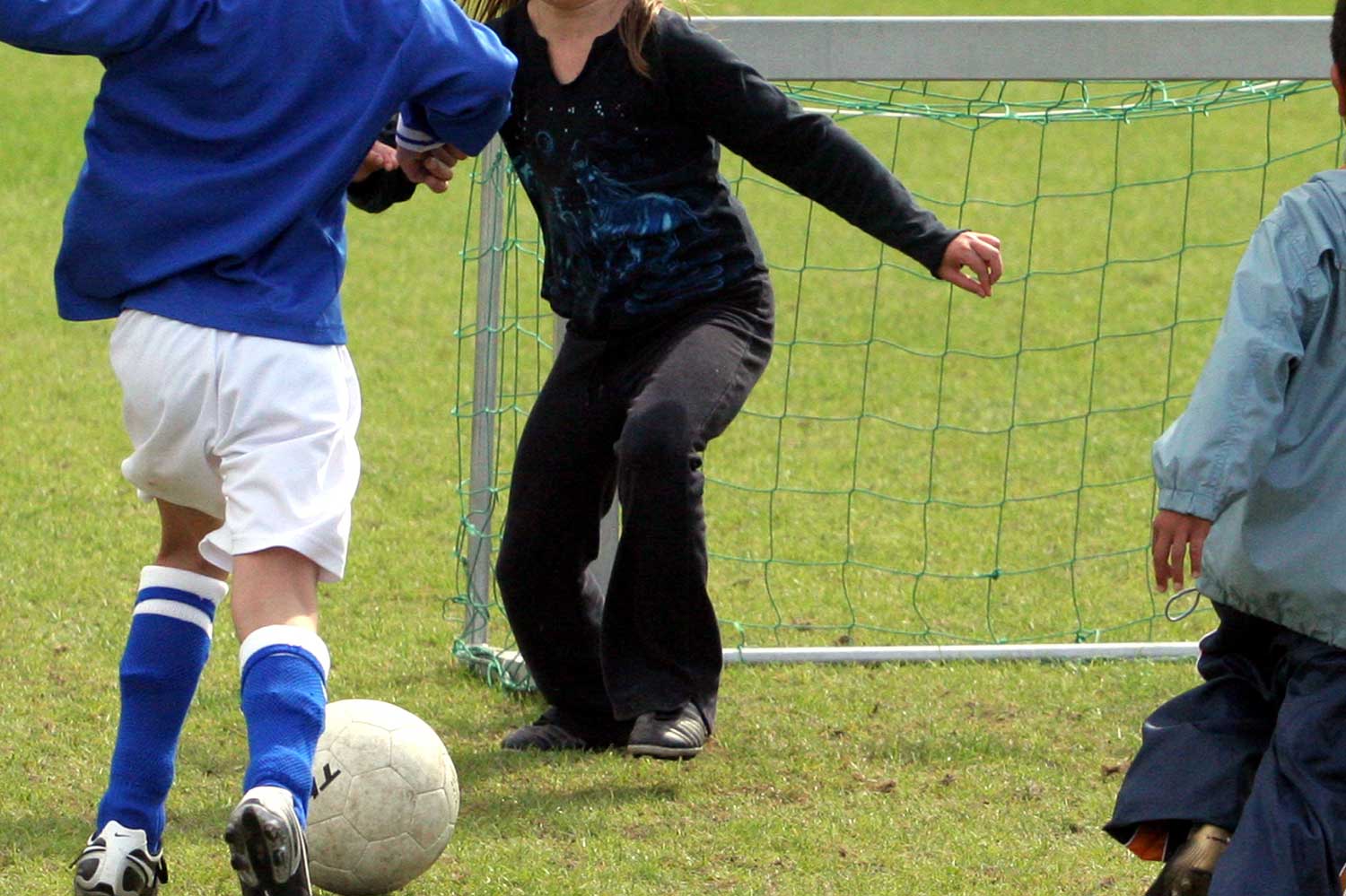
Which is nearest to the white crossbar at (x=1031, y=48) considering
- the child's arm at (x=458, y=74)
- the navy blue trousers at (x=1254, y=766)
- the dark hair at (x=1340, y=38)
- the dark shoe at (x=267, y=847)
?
the child's arm at (x=458, y=74)

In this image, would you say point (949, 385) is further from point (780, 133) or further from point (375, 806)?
point (375, 806)

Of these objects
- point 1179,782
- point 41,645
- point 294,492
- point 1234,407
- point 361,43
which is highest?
point 361,43

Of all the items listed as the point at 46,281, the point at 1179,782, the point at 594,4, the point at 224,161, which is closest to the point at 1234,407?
the point at 1179,782

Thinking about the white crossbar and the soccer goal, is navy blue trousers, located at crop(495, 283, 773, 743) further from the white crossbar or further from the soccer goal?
the white crossbar

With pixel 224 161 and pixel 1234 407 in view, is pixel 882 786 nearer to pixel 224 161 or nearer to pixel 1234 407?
pixel 1234 407

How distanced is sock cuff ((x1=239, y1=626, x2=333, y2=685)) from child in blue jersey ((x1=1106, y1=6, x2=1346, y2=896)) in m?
1.19

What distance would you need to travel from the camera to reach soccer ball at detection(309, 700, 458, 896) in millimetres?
3066

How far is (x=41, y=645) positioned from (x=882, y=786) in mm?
2029

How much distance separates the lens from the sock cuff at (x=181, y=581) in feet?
10.1

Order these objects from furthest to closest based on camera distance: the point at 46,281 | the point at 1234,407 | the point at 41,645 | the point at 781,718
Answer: the point at 46,281 < the point at 41,645 < the point at 781,718 < the point at 1234,407

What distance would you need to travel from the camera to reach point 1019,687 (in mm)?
4453

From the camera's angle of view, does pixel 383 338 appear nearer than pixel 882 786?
No

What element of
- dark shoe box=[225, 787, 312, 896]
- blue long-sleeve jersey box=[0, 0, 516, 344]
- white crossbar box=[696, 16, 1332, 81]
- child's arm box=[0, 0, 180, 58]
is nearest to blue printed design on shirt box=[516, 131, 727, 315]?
white crossbar box=[696, 16, 1332, 81]

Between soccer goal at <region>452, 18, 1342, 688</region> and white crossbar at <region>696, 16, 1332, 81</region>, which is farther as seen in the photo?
soccer goal at <region>452, 18, 1342, 688</region>
